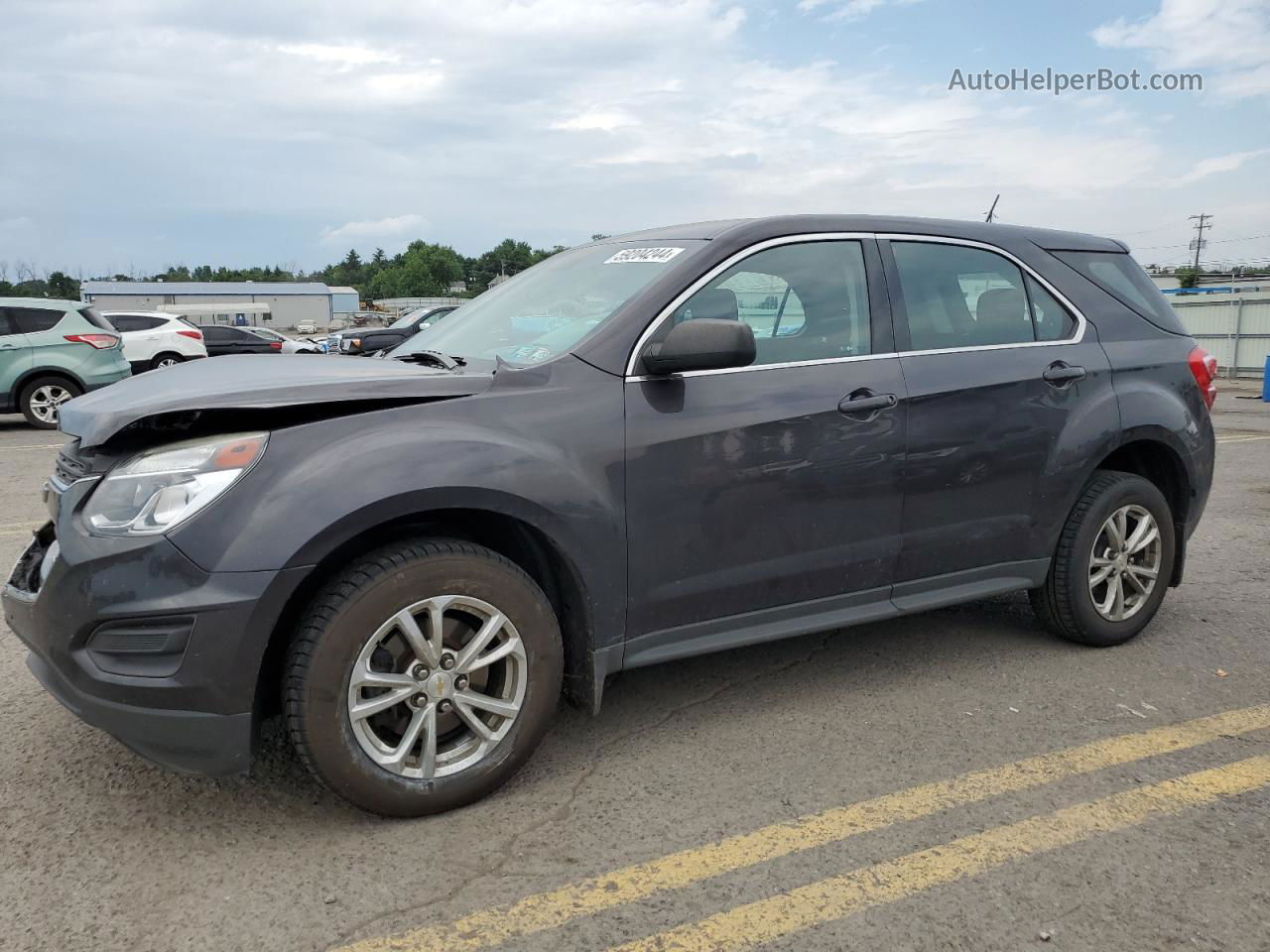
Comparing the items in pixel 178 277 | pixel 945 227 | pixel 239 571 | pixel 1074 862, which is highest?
pixel 178 277

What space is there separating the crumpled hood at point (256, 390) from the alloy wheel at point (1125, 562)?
2.68 meters

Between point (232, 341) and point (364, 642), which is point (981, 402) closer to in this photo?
point (364, 642)

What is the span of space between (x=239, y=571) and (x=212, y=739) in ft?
1.49

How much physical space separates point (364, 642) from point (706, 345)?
1.27 m

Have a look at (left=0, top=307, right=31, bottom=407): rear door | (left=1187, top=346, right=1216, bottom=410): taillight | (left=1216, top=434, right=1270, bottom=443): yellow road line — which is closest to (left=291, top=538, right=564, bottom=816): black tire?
(left=1187, top=346, right=1216, bottom=410): taillight

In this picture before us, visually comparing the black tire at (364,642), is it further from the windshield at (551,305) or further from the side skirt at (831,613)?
the windshield at (551,305)

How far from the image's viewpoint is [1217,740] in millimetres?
3289

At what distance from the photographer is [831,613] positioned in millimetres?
3467

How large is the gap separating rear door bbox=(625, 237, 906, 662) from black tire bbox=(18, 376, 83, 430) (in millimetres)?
11695

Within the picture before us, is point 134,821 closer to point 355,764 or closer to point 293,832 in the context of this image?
point 293,832

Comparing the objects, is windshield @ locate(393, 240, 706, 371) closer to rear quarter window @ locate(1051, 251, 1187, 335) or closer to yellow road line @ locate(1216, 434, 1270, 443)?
rear quarter window @ locate(1051, 251, 1187, 335)

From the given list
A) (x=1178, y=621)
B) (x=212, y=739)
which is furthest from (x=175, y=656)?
(x=1178, y=621)

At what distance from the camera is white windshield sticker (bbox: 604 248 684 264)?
3.41 m

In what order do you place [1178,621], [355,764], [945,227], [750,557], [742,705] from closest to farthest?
[355,764] < [750,557] < [742,705] < [945,227] < [1178,621]
